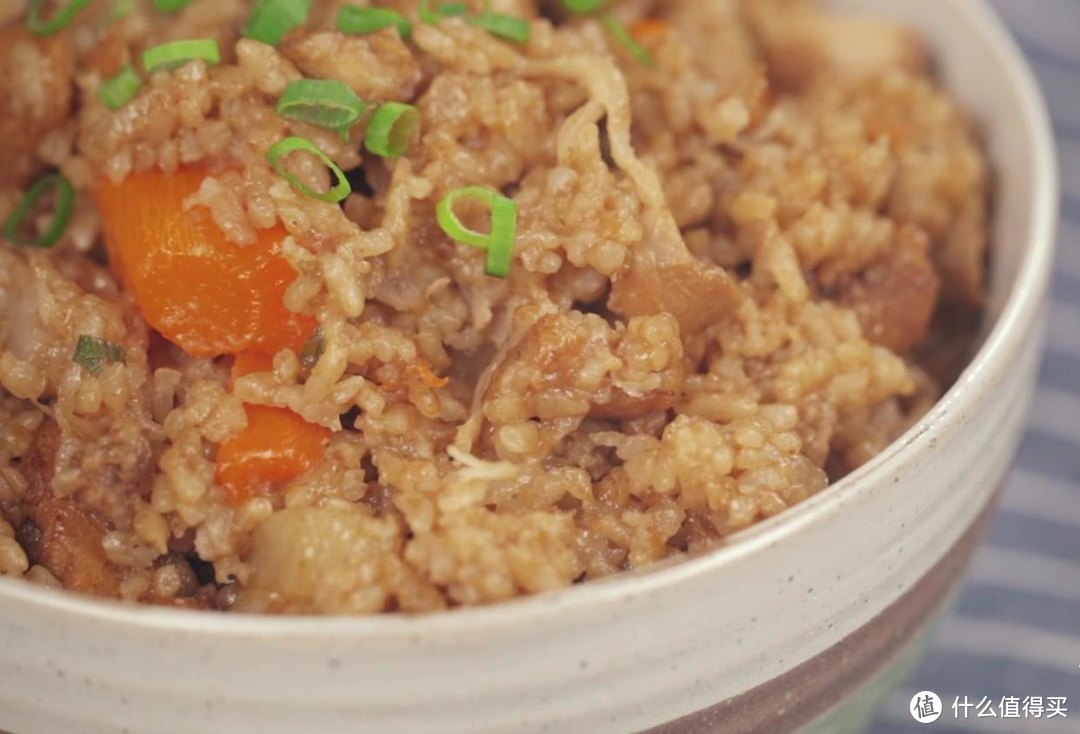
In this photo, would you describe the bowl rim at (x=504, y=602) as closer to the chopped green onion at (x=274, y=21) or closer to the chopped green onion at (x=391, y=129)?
the chopped green onion at (x=391, y=129)

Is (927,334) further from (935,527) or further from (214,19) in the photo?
(214,19)

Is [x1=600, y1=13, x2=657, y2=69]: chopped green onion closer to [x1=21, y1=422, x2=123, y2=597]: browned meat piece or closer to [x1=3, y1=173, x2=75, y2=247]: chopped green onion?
[x1=3, y1=173, x2=75, y2=247]: chopped green onion

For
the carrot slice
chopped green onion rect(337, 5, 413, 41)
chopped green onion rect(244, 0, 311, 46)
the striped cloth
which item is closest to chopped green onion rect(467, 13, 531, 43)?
chopped green onion rect(337, 5, 413, 41)

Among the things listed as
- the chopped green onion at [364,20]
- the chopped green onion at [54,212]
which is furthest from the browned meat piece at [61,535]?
the chopped green onion at [364,20]

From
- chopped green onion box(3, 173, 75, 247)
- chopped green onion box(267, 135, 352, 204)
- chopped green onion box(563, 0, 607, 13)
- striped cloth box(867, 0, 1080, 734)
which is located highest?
chopped green onion box(563, 0, 607, 13)

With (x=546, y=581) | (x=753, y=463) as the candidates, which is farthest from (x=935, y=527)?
(x=546, y=581)

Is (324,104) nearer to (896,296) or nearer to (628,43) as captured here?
(628,43)


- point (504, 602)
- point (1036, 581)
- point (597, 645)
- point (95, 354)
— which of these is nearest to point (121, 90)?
point (95, 354)
